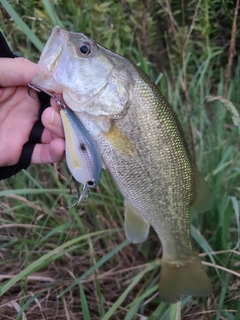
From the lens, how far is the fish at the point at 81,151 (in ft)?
3.91

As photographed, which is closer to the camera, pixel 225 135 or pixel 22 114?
pixel 22 114

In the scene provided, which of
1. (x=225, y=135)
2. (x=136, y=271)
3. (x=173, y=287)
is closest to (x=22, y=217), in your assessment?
(x=136, y=271)

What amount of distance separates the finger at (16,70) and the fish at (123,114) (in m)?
0.23

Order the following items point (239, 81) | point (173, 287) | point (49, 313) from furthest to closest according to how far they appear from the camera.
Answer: point (239, 81), point (49, 313), point (173, 287)

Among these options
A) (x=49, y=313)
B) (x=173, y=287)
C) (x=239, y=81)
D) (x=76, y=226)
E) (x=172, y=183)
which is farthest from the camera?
(x=239, y=81)

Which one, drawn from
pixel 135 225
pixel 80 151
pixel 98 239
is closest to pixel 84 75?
pixel 80 151

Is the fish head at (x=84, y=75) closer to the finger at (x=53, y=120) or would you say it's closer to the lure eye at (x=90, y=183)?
the finger at (x=53, y=120)

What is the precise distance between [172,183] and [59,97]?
467 millimetres

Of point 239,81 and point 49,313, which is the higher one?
point 239,81

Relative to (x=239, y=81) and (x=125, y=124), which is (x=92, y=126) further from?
(x=239, y=81)

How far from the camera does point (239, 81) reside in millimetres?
2893

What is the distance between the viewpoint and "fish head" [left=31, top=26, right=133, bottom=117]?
3.94ft

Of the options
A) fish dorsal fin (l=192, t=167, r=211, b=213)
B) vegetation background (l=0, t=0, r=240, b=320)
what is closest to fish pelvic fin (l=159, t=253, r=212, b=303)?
vegetation background (l=0, t=0, r=240, b=320)

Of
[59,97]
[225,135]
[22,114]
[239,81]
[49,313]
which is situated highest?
[59,97]
